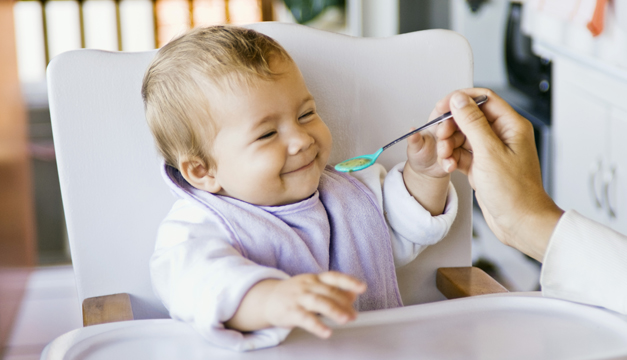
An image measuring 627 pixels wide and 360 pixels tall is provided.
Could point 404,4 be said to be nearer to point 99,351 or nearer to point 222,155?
point 222,155

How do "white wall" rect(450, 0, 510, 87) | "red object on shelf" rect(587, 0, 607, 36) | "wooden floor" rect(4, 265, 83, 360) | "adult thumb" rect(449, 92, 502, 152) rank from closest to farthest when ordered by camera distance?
"adult thumb" rect(449, 92, 502, 152), "red object on shelf" rect(587, 0, 607, 36), "wooden floor" rect(4, 265, 83, 360), "white wall" rect(450, 0, 510, 87)

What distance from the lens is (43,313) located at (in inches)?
81.9

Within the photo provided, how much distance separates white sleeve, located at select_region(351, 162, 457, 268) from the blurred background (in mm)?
939

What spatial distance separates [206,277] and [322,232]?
0.84ft

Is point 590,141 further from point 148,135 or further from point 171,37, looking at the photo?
point 148,135

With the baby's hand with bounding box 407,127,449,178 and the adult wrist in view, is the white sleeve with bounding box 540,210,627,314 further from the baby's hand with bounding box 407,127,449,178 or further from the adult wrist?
the baby's hand with bounding box 407,127,449,178

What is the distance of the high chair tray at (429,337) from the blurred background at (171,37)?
1126mm

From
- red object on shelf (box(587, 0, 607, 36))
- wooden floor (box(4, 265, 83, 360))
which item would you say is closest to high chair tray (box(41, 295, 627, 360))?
red object on shelf (box(587, 0, 607, 36))

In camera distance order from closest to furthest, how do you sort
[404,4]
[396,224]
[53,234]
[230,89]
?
[230,89] < [396,224] < [53,234] < [404,4]

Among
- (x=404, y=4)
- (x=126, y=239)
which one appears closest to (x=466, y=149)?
(x=126, y=239)

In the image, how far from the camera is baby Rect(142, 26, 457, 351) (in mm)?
757

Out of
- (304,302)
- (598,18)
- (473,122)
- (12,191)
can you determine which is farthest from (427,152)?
(12,191)

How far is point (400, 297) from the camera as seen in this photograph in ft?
2.97

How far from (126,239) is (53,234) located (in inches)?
85.4
